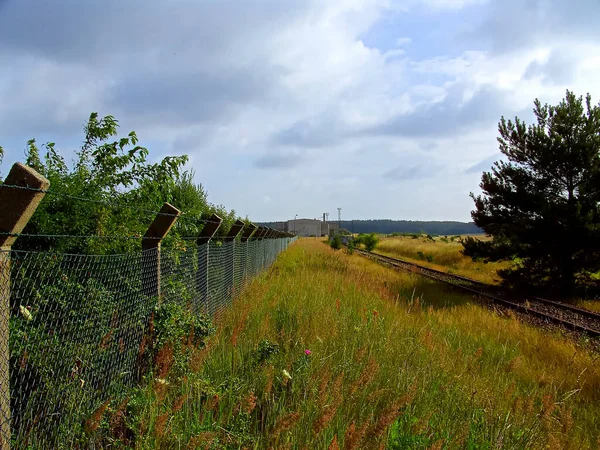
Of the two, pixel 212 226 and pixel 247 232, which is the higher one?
pixel 212 226

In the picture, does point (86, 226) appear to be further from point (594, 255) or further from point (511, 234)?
point (594, 255)

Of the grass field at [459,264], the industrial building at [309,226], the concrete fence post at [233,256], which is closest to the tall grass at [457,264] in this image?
the grass field at [459,264]

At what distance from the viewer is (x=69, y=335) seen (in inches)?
Answer: 122

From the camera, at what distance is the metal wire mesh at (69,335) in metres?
2.63

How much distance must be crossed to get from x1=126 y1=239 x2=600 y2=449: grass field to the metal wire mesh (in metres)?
0.34

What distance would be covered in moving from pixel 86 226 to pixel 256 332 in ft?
6.90

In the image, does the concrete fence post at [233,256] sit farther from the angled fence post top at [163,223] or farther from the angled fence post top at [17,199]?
the angled fence post top at [17,199]

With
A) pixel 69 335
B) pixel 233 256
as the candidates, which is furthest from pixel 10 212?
pixel 233 256

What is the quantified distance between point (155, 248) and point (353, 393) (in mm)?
2076

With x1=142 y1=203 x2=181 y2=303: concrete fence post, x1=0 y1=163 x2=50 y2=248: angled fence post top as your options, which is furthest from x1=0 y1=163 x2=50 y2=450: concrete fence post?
x1=142 y1=203 x2=181 y2=303: concrete fence post

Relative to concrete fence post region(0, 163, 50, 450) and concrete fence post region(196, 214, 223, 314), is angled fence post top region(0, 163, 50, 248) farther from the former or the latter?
concrete fence post region(196, 214, 223, 314)

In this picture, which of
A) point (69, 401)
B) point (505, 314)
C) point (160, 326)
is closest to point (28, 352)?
point (69, 401)

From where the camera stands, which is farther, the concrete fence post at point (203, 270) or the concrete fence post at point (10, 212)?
the concrete fence post at point (203, 270)

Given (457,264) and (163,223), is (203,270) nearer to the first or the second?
(163,223)
